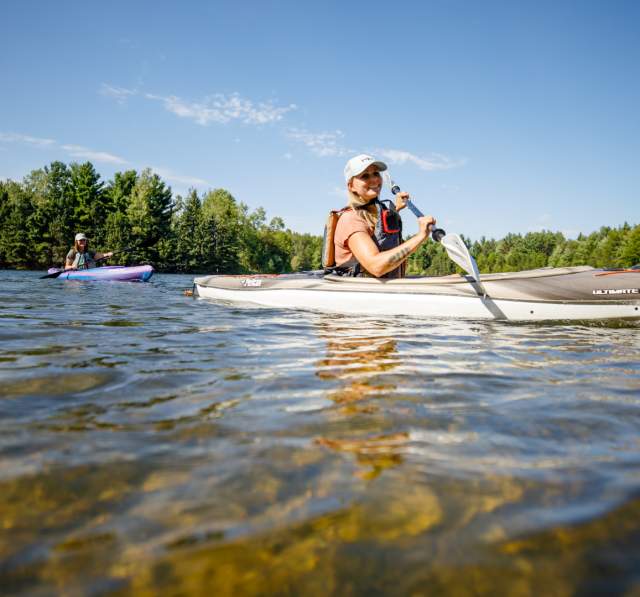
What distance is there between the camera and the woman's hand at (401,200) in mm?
6352

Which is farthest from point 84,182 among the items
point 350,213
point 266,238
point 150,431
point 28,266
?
point 150,431

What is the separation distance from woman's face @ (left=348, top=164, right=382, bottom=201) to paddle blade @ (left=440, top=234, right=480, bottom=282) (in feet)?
3.57

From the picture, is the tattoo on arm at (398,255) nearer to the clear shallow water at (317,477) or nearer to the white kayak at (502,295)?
the white kayak at (502,295)

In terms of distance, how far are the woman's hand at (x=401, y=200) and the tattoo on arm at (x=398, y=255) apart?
4.05ft

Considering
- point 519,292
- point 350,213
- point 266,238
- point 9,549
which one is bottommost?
point 9,549

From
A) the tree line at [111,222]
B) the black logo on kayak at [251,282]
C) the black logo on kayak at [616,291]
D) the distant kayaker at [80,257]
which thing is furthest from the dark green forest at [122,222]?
the black logo on kayak at [616,291]

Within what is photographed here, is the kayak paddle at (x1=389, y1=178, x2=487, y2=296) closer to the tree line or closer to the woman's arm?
the woman's arm

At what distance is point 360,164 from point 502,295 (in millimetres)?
2322

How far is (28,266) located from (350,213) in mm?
52677

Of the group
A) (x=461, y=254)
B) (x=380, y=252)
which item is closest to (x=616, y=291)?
(x=461, y=254)

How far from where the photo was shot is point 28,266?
1902 inches

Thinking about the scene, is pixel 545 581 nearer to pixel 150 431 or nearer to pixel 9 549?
pixel 9 549

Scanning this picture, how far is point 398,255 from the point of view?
538 cm

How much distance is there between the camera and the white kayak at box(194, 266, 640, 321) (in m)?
5.13
